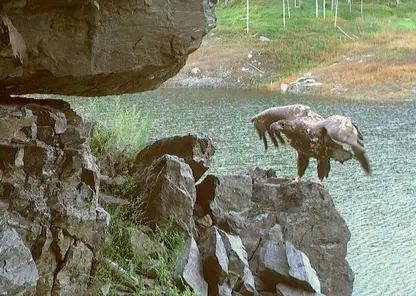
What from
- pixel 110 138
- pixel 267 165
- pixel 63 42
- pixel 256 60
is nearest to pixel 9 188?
pixel 63 42

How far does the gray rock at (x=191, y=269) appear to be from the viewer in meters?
4.80

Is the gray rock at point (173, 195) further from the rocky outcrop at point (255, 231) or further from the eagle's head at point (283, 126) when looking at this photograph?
the eagle's head at point (283, 126)

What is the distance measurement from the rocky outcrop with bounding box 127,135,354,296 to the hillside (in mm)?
5360

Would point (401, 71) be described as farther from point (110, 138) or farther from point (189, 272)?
point (189, 272)

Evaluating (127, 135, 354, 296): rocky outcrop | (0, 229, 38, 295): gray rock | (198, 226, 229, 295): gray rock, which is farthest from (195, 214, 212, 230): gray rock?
(0, 229, 38, 295): gray rock

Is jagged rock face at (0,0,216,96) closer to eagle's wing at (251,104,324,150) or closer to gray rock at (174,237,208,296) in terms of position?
gray rock at (174,237,208,296)

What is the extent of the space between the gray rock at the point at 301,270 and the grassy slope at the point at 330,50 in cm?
609

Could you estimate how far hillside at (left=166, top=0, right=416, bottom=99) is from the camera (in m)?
11.4

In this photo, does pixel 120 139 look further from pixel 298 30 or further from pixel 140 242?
pixel 298 30

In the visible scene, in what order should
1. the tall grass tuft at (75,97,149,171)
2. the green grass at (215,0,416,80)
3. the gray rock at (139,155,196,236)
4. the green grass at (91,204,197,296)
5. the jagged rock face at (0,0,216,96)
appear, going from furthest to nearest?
1. the green grass at (215,0,416,80)
2. the tall grass tuft at (75,97,149,171)
3. the gray rock at (139,155,196,236)
4. the green grass at (91,204,197,296)
5. the jagged rock face at (0,0,216,96)

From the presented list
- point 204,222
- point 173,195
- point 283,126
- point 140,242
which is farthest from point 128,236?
point 283,126

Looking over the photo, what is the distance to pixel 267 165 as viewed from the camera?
8.09m

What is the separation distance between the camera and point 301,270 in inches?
212

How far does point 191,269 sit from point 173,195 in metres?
0.67
